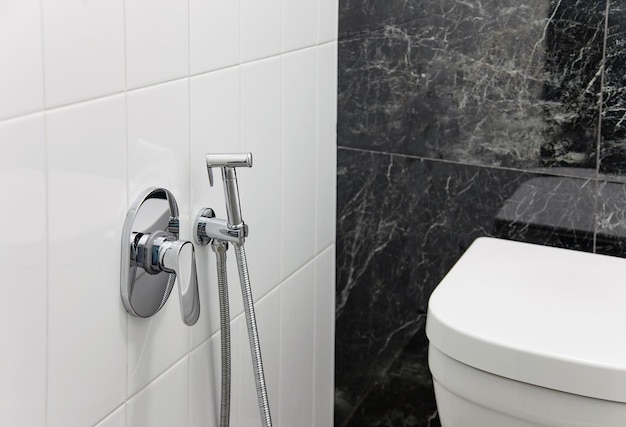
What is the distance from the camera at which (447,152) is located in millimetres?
1647

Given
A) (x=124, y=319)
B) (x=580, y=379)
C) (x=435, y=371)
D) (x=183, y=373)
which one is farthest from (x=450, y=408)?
(x=124, y=319)

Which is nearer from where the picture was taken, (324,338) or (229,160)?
(229,160)

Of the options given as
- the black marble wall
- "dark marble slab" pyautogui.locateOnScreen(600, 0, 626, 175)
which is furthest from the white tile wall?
"dark marble slab" pyautogui.locateOnScreen(600, 0, 626, 175)

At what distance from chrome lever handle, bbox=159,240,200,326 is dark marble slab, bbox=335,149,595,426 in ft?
2.30

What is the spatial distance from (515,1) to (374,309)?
0.65m

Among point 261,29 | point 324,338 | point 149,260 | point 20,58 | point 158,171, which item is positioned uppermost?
point 261,29

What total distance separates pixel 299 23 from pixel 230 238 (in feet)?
1.52

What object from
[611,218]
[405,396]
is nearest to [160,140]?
[611,218]

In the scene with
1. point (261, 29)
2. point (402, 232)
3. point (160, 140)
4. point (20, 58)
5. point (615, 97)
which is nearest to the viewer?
point (20, 58)

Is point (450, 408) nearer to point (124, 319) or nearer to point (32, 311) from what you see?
point (124, 319)

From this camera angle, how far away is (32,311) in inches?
36.4

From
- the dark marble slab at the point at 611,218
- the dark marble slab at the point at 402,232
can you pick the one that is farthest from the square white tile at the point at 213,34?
the dark marble slab at the point at 611,218

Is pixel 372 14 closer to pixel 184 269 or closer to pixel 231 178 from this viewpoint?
pixel 231 178

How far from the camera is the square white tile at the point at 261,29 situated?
4.28ft
